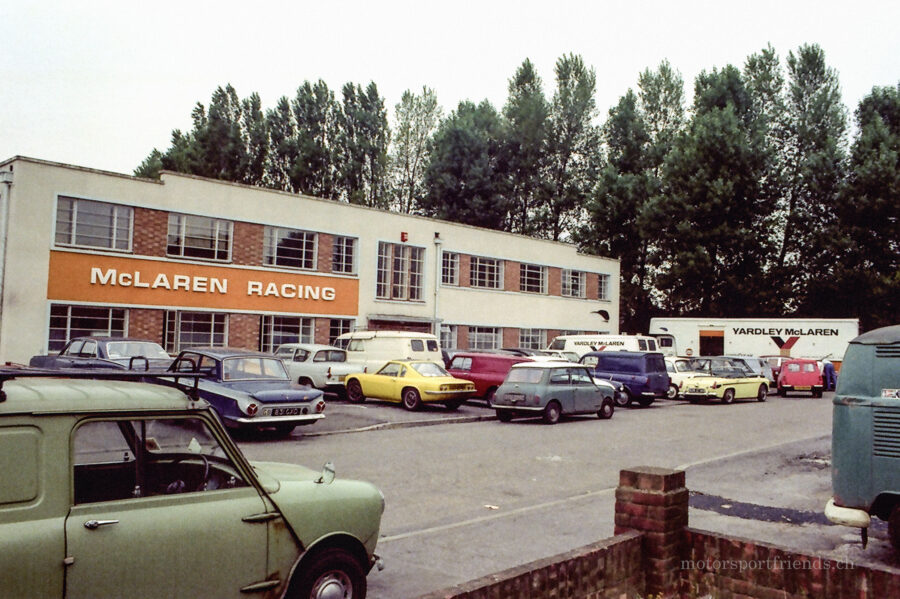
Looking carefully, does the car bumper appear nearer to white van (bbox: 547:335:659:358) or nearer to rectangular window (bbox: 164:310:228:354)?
rectangular window (bbox: 164:310:228:354)

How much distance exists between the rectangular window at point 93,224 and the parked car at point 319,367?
22.4ft

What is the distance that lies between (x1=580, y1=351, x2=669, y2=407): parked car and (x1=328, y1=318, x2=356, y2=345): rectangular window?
1034cm

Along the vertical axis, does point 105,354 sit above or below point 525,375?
above

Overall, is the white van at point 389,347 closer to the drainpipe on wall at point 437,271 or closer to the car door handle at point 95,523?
the drainpipe on wall at point 437,271

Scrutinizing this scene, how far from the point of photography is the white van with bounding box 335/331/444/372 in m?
24.3

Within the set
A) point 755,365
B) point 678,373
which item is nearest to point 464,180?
point 755,365

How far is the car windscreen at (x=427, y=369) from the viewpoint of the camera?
20203 mm

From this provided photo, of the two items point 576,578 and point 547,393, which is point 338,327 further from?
point 576,578

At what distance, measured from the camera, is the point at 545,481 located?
10828 mm

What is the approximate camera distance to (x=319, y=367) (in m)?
22.1

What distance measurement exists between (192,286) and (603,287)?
24.2 metres

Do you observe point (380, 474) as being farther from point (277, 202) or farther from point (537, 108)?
point (537, 108)

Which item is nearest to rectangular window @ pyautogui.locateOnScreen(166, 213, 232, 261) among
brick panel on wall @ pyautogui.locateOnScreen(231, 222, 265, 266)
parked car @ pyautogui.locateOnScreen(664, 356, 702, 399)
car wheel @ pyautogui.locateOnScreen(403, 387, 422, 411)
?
brick panel on wall @ pyautogui.locateOnScreen(231, 222, 265, 266)

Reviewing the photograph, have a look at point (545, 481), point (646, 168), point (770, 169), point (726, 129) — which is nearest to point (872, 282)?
point (770, 169)
